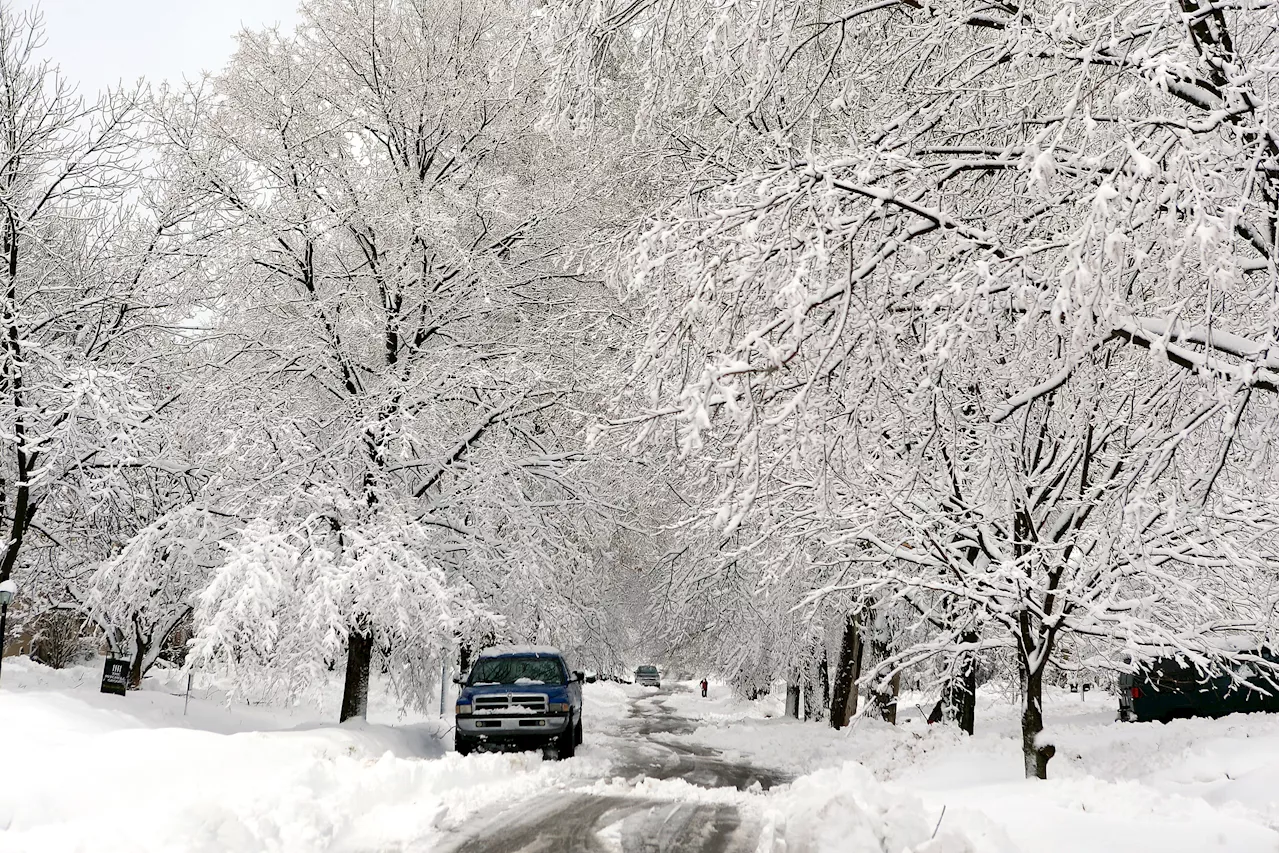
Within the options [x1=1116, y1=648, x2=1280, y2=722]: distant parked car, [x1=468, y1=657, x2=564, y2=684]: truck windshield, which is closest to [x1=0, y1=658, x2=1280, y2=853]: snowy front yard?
[x1=468, y1=657, x2=564, y2=684]: truck windshield

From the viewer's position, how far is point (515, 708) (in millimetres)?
14492

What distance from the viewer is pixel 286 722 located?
776 inches

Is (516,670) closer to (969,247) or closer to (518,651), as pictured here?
(518,651)

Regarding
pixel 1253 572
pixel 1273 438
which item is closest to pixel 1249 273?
pixel 1273 438

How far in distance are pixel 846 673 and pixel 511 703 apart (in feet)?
34.2

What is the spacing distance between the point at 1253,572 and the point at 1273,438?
5648 millimetres

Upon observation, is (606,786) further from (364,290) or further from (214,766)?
(364,290)

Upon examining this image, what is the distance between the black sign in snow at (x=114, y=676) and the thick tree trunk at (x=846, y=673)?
14.1 meters

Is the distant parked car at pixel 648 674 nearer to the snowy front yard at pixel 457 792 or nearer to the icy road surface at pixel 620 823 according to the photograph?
the snowy front yard at pixel 457 792

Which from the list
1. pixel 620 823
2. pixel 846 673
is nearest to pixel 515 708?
pixel 620 823

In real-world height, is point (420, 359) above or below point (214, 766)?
above

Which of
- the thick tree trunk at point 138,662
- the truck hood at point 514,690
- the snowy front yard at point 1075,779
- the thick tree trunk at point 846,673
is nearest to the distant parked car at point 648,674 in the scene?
the snowy front yard at point 1075,779

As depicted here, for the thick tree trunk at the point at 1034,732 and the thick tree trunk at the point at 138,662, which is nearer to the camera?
the thick tree trunk at the point at 1034,732

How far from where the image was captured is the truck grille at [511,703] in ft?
47.4
